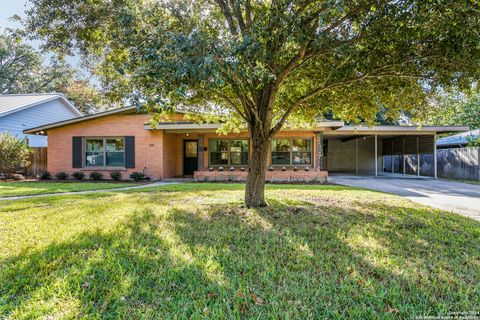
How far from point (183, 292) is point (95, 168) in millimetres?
13493

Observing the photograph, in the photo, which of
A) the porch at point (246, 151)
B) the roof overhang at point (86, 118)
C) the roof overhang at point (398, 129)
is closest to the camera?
the porch at point (246, 151)

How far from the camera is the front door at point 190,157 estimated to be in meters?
16.3

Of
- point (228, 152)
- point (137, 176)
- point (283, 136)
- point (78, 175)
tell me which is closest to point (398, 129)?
point (283, 136)

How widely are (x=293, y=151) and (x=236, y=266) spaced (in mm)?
11992

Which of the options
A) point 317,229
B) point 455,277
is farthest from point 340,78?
point 455,277

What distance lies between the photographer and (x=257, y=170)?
20.0 feet

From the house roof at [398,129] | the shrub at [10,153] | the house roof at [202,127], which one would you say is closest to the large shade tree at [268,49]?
the house roof at [202,127]

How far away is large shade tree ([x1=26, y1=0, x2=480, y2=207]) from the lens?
404cm

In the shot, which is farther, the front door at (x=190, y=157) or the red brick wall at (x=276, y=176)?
the front door at (x=190, y=157)

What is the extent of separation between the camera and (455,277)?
2.78 meters

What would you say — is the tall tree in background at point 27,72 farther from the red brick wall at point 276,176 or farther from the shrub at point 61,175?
the red brick wall at point 276,176

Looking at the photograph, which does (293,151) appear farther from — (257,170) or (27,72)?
(27,72)

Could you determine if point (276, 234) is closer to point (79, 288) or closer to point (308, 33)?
point (79, 288)

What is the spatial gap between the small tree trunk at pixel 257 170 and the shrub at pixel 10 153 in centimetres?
1365
